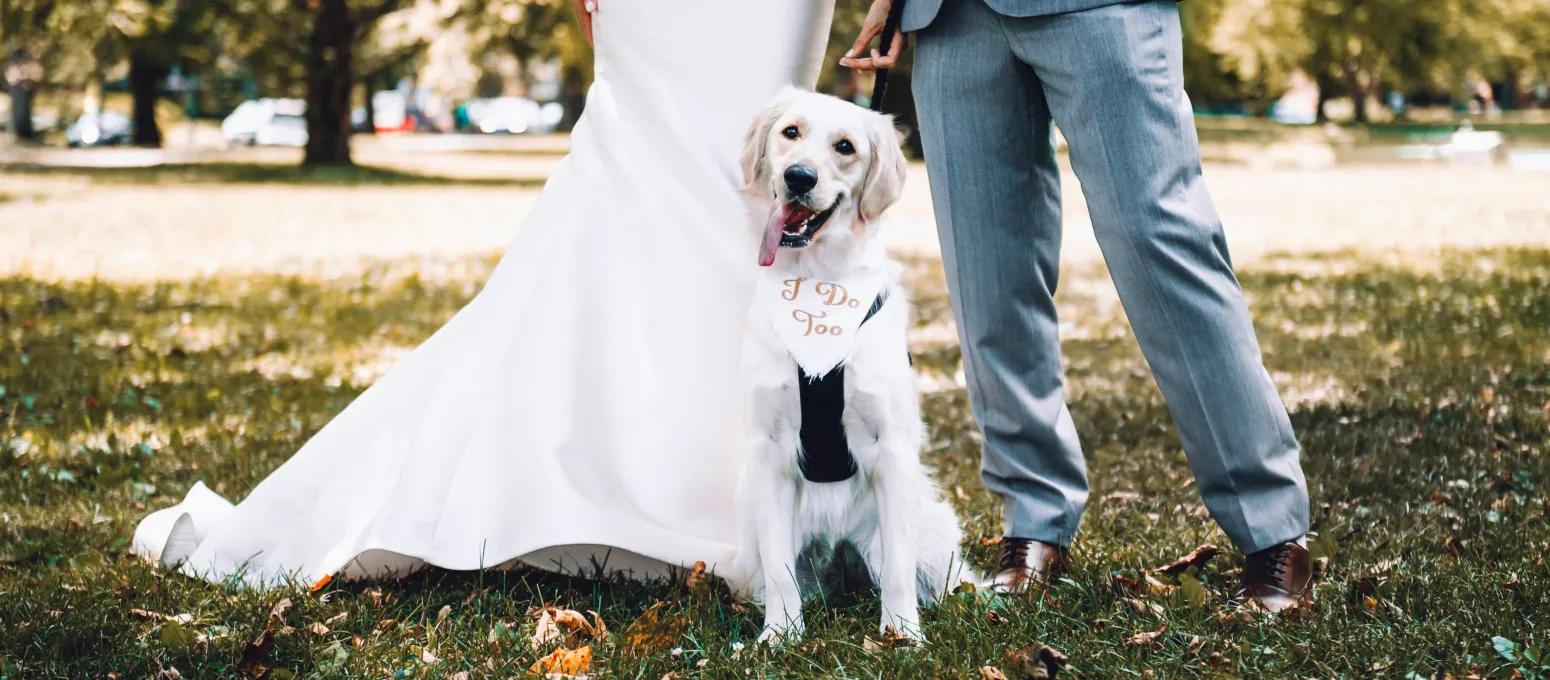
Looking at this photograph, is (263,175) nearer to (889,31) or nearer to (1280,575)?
(889,31)

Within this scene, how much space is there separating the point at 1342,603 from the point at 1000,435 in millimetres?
925

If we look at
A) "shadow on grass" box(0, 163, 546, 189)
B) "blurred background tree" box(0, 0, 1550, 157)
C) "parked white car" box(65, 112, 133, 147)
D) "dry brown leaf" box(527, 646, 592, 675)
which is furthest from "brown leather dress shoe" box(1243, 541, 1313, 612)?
"parked white car" box(65, 112, 133, 147)

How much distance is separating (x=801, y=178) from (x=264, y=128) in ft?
176

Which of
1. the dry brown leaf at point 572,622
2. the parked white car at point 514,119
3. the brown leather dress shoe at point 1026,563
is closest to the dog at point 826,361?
the brown leather dress shoe at point 1026,563

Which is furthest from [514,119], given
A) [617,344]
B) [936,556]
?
[936,556]

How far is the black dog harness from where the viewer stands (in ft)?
10.7

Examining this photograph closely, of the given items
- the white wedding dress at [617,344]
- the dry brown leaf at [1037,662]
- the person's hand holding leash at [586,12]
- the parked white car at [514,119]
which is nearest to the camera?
the dry brown leaf at [1037,662]

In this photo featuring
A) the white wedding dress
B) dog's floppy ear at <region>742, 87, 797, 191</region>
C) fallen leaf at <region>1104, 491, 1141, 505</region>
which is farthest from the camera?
fallen leaf at <region>1104, 491, 1141, 505</region>

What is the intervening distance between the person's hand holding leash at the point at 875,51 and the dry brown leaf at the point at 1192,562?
151 centimetres

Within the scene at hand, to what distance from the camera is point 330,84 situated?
89.1 ft

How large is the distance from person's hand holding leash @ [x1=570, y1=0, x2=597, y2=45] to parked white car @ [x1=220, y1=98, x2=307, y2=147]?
4740 centimetres

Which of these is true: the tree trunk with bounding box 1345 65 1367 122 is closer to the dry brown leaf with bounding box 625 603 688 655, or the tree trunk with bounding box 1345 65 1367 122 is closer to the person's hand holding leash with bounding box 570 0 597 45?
the person's hand holding leash with bounding box 570 0 597 45

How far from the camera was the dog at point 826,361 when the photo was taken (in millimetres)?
3275

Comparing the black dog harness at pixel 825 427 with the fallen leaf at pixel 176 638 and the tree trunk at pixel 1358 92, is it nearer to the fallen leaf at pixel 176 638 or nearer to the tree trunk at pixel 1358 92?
the fallen leaf at pixel 176 638
